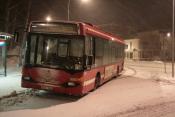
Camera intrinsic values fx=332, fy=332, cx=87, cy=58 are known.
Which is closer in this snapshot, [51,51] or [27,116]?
[27,116]

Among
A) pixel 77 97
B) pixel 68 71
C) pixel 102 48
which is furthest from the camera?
pixel 102 48

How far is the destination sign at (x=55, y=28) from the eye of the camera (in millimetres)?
13039

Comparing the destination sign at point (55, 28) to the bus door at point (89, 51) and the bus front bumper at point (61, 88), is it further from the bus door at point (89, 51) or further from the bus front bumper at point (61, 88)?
the bus front bumper at point (61, 88)

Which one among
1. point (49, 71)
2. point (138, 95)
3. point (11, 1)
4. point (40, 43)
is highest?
point (11, 1)

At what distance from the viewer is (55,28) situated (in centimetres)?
1321

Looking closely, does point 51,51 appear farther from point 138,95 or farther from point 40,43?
point 138,95

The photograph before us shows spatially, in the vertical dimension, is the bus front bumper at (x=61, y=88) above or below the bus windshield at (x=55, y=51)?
below

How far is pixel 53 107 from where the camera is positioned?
439 inches

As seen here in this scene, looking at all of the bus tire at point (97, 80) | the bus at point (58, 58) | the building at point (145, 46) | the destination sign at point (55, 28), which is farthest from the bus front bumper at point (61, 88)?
the building at point (145, 46)

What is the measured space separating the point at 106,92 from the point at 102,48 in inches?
94.7

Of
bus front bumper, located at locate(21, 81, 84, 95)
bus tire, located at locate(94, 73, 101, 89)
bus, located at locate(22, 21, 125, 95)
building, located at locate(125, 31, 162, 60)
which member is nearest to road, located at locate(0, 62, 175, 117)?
bus front bumper, located at locate(21, 81, 84, 95)

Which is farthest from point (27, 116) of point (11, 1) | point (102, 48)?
point (11, 1)

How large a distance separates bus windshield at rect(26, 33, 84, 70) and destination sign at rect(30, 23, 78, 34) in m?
0.20

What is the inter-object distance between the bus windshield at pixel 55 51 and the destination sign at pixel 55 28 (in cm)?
20
